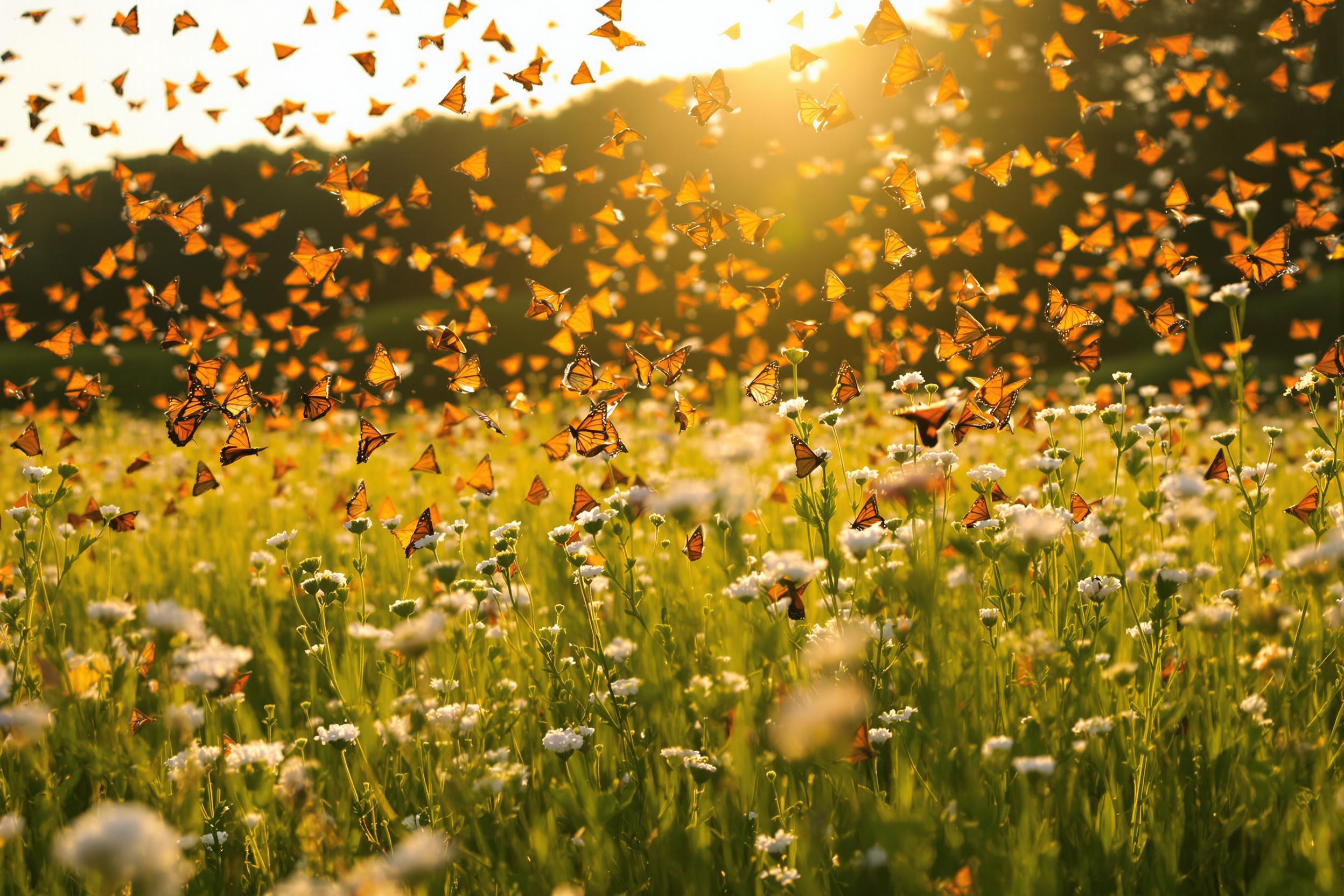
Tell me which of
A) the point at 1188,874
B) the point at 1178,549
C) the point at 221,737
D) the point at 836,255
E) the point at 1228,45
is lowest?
the point at 1188,874

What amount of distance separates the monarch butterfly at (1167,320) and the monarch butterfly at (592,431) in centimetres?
188

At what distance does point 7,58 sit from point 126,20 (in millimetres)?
460

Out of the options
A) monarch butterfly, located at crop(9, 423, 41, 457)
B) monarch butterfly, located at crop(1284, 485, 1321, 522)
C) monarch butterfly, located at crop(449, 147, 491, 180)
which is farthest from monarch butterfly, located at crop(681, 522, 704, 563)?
monarch butterfly, located at crop(9, 423, 41, 457)

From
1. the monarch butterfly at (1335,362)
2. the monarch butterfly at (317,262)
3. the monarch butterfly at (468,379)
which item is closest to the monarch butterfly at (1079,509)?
the monarch butterfly at (1335,362)

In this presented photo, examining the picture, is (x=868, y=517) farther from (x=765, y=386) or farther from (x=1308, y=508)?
(x=1308, y=508)

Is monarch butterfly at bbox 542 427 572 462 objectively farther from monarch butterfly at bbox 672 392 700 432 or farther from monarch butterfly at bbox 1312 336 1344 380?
monarch butterfly at bbox 1312 336 1344 380

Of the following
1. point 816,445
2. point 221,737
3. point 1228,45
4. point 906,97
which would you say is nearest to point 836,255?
point 906,97

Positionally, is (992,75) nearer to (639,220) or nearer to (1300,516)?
(639,220)

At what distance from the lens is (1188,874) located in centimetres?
175

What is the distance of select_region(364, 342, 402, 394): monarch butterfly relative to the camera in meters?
3.33

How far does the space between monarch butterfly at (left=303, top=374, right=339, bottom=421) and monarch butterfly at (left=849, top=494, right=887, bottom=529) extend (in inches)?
65.3

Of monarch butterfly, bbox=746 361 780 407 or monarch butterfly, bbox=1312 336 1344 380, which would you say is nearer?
monarch butterfly, bbox=1312 336 1344 380

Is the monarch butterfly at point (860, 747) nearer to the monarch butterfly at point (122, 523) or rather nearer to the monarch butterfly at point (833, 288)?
the monarch butterfly at point (833, 288)

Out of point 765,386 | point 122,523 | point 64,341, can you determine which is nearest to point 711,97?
point 765,386
